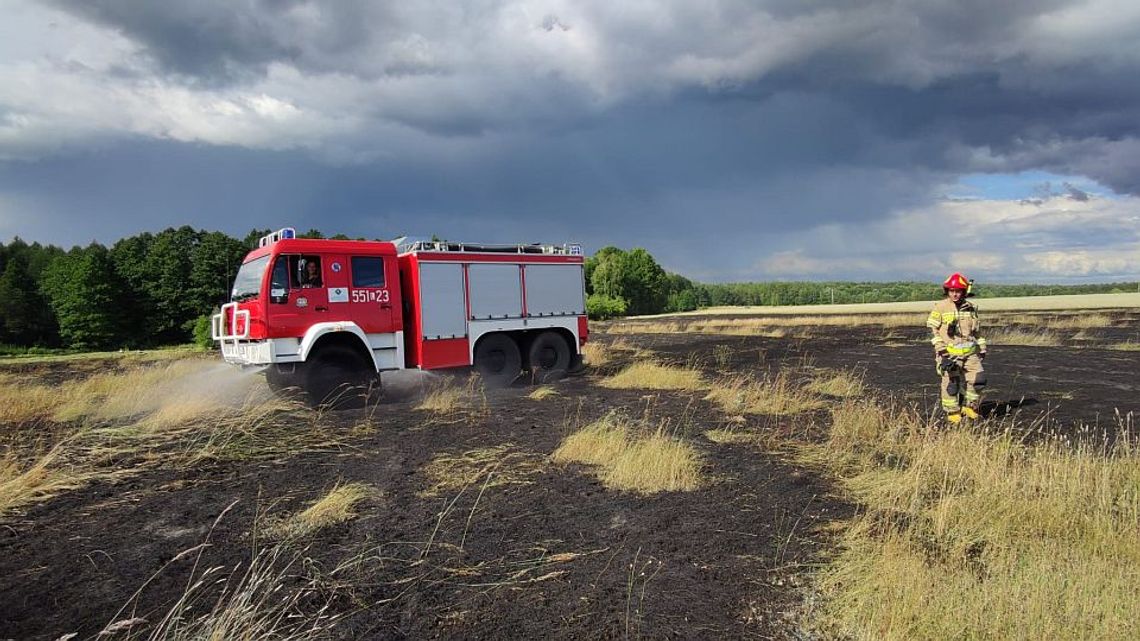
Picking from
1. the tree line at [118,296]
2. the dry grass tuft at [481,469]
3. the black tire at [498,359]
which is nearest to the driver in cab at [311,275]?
the black tire at [498,359]

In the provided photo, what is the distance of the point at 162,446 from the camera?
7.45 meters

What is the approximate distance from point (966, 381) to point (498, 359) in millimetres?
8665

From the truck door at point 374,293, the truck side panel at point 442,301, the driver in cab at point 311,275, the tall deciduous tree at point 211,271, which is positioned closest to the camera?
the driver in cab at point 311,275

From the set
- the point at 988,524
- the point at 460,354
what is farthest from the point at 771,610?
the point at 460,354

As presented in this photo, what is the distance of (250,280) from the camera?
10.7 metres

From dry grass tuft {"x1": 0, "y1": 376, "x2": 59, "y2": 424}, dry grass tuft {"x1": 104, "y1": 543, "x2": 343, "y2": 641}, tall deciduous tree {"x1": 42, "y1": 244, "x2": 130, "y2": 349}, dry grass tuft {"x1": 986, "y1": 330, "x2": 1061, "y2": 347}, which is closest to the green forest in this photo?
tall deciduous tree {"x1": 42, "y1": 244, "x2": 130, "y2": 349}

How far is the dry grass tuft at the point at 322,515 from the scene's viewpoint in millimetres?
4504

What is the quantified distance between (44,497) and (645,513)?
18.1ft

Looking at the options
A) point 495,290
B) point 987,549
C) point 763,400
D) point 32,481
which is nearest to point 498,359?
point 495,290

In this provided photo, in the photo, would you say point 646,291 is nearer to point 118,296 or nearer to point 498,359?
point 118,296

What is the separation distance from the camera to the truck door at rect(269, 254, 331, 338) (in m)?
10.1

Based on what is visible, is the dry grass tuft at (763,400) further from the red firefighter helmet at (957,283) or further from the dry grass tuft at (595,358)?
the dry grass tuft at (595,358)

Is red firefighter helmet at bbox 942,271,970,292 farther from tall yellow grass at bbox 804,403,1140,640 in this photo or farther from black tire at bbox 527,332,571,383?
black tire at bbox 527,332,571,383

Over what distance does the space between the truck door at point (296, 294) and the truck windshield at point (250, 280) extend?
305 millimetres
